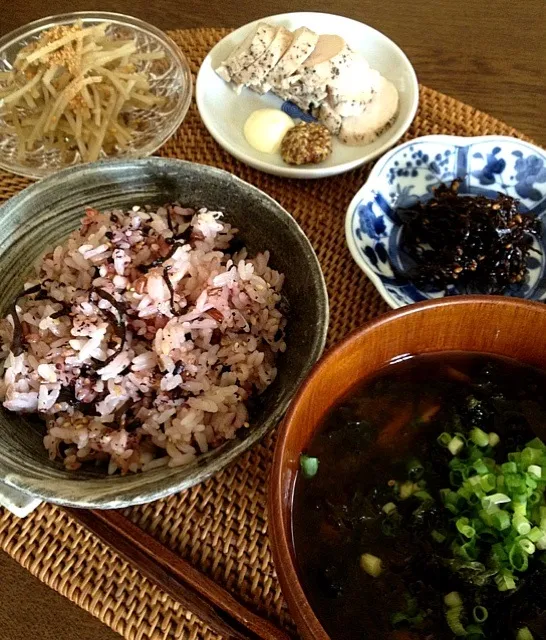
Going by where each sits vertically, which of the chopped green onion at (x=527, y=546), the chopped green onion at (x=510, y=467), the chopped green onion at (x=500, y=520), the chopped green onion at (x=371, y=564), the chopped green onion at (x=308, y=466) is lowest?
the chopped green onion at (x=371, y=564)

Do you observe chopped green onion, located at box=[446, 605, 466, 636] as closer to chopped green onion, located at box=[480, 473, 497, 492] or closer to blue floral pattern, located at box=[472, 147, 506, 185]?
chopped green onion, located at box=[480, 473, 497, 492]

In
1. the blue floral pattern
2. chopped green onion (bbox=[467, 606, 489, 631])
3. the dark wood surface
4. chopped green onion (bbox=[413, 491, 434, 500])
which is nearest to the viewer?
chopped green onion (bbox=[467, 606, 489, 631])

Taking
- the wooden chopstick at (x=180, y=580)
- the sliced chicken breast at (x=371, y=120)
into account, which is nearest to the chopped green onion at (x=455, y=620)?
the wooden chopstick at (x=180, y=580)

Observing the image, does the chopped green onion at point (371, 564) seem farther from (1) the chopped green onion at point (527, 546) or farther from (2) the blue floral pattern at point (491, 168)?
(2) the blue floral pattern at point (491, 168)

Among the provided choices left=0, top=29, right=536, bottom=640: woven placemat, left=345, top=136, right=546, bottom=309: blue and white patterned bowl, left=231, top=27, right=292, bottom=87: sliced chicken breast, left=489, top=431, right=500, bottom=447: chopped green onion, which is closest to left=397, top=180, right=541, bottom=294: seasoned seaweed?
left=345, top=136, right=546, bottom=309: blue and white patterned bowl

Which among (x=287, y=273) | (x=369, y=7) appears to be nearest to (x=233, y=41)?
(x=369, y=7)

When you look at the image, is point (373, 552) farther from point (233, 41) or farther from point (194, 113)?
point (233, 41)
